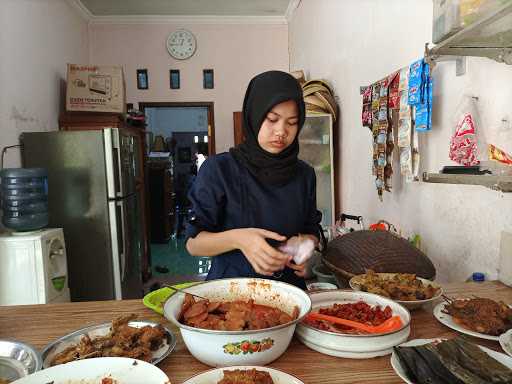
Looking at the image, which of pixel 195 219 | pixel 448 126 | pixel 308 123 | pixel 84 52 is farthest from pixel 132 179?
pixel 448 126

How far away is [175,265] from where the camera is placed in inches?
220

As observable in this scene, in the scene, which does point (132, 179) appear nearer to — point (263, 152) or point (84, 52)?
point (84, 52)

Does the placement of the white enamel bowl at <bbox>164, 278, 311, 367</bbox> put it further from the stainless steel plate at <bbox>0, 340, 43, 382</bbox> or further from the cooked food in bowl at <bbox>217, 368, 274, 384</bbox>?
the stainless steel plate at <bbox>0, 340, 43, 382</bbox>

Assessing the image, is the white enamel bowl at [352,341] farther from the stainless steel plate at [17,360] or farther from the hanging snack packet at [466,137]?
the hanging snack packet at [466,137]

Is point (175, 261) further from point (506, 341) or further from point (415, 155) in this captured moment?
point (506, 341)

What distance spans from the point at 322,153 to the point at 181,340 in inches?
121

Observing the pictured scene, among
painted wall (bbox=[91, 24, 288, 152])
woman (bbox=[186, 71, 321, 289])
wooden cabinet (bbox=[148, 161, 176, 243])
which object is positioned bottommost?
wooden cabinet (bbox=[148, 161, 176, 243])

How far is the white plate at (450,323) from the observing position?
957 mm

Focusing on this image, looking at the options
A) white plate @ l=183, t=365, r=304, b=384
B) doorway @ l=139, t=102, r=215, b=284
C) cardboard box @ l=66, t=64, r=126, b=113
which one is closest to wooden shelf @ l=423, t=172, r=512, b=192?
white plate @ l=183, t=365, r=304, b=384

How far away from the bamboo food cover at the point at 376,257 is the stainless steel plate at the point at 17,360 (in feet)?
3.79

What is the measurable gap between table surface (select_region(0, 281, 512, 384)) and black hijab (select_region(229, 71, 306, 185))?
64 cm

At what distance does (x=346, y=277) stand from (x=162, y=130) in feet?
30.5

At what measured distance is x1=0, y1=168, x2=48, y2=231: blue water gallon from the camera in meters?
2.96

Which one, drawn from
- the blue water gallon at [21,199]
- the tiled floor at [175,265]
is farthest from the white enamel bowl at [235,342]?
the tiled floor at [175,265]
